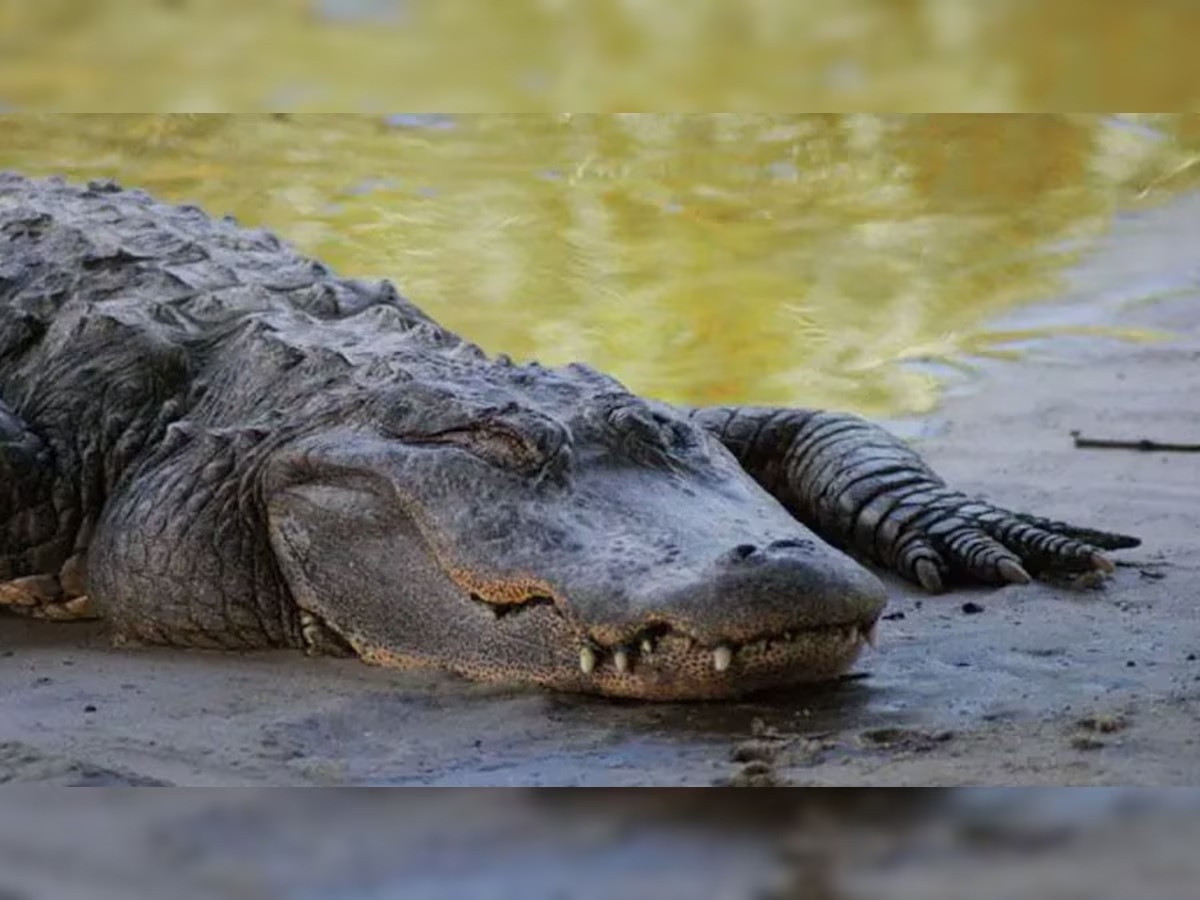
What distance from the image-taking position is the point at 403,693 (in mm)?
3188

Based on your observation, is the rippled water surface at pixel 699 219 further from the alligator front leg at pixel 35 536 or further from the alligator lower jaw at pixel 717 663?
the alligator lower jaw at pixel 717 663

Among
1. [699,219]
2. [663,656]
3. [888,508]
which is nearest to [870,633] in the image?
[663,656]

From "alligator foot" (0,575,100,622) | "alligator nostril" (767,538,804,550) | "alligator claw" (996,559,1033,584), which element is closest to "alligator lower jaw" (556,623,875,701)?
"alligator nostril" (767,538,804,550)

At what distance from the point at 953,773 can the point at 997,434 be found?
3314 mm

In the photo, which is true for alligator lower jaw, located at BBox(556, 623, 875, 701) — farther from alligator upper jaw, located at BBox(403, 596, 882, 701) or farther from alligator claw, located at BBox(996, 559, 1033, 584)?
alligator claw, located at BBox(996, 559, 1033, 584)

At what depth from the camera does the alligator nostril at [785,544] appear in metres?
2.85

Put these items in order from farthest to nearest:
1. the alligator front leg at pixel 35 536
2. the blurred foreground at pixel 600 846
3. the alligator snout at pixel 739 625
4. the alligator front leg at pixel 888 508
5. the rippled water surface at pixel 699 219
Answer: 1. the rippled water surface at pixel 699 219
2. the alligator front leg at pixel 888 508
3. the alligator front leg at pixel 35 536
4. the alligator snout at pixel 739 625
5. the blurred foreground at pixel 600 846

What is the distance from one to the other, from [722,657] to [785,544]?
0.21 metres

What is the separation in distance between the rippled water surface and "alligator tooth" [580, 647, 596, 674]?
2908 mm

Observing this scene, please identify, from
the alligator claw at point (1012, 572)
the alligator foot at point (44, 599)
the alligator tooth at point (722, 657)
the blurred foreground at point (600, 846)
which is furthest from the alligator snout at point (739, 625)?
the blurred foreground at point (600, 846)

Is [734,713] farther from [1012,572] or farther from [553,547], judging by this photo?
[1012,572]

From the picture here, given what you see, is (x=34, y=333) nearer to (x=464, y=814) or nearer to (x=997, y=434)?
(x=997, y=434)

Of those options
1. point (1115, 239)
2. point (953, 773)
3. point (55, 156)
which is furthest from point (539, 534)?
point (55, 156)

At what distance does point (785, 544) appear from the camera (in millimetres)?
2877
